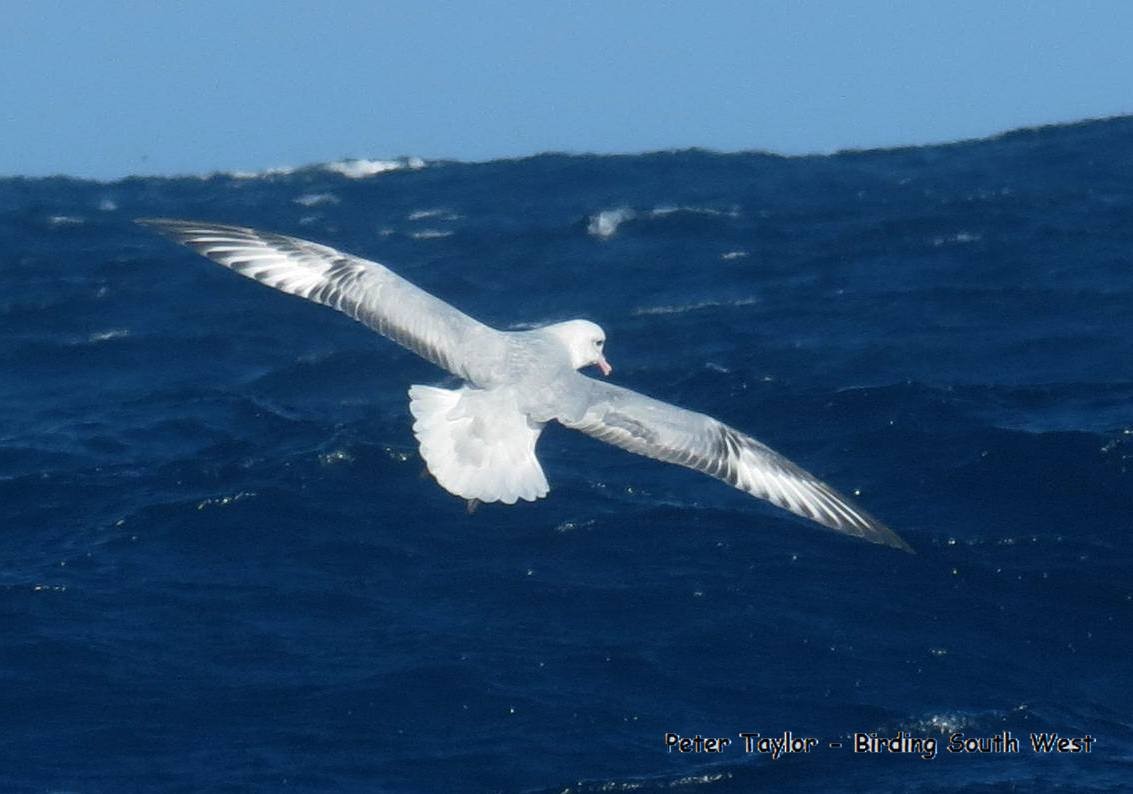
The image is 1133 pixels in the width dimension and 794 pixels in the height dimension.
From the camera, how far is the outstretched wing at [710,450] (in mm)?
14375

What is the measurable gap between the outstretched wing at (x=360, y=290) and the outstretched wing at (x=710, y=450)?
0.94 m

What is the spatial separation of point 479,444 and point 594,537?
3929 mm

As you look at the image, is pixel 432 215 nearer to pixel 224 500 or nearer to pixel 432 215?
pixel 432 215

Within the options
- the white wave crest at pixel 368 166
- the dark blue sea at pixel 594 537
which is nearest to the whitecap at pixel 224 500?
the dark blue sea at pixel 594 537

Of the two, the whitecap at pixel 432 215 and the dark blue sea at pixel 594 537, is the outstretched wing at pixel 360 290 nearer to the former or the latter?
the dark blue sea at pixel 594 537

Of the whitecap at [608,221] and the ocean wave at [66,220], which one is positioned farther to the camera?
the ocean wave at [66,220]

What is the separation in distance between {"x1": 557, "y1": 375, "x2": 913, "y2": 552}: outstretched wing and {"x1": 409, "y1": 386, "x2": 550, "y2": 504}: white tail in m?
0.52

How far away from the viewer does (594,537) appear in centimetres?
1742

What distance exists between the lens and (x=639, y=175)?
115ft

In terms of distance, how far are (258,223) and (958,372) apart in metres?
14.2

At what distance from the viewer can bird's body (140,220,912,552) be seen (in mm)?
13727

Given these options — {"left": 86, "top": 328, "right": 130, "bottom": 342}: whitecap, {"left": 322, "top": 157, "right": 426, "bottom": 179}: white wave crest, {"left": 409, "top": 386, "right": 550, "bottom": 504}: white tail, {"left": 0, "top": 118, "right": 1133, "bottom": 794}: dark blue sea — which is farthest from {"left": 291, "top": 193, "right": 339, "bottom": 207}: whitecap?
{"left": 409, "top": 386, "right": 550, "bottom": 504}: white tail

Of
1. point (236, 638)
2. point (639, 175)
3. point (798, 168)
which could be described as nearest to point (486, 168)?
point (639, 175)

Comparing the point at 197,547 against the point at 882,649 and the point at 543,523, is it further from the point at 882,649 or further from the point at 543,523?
the point at 882,649
